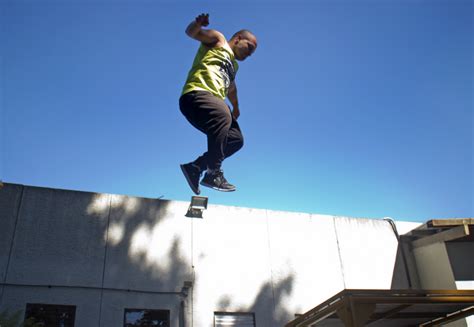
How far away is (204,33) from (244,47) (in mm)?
377

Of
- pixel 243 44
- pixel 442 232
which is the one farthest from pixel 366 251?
pixel 243 44

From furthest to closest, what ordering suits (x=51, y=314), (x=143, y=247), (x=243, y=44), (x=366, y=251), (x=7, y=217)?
(x=366, y=251) → (x=143, y=247) → (x=7, y=217) → (x=51, y=314) → (x=243, y=44)

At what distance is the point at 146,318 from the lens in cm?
650

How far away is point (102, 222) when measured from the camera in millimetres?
6809

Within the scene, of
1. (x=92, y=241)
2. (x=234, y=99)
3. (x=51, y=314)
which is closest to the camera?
(x=234, y=99)

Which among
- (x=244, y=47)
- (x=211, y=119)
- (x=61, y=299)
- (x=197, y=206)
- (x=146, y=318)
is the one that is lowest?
(x=146, y=318)

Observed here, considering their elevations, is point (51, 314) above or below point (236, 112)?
below

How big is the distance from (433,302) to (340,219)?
372 centimetres

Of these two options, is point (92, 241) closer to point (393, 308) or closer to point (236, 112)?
point (236, 112)

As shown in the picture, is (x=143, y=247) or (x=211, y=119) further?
(x=143, y=247)

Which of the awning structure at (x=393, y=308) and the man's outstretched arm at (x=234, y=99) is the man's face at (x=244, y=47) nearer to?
the man's outstretched arm at (x=234, y=99)

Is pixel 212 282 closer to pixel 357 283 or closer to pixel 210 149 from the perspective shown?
pixel 357 283

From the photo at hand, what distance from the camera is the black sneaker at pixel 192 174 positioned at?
3.56m

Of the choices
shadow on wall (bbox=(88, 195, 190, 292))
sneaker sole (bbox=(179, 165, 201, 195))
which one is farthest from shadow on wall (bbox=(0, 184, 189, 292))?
sneaker sole (bbox=(179, 165, 201, 195))
